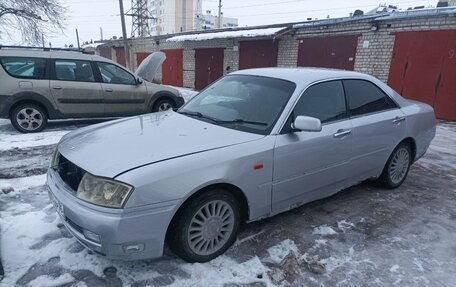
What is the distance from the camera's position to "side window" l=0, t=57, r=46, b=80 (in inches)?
266

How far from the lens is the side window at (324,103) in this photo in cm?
323

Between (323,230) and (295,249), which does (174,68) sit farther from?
(295,249)

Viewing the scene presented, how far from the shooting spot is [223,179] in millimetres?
2564

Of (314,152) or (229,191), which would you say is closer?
(229,191)

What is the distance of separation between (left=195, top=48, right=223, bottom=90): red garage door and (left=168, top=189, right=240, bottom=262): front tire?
48.9 ft

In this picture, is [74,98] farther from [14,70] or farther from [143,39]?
[143,39]

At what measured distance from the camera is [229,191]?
8.98 ft

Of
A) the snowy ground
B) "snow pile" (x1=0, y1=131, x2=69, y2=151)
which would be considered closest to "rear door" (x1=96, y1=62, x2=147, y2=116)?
"snow pile" (x1=0, y1=131, x2=69, y2=151)

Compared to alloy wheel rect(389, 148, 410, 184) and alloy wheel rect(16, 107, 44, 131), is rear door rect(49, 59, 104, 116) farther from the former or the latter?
alloy wheel rect(389, 148, 410, 184)

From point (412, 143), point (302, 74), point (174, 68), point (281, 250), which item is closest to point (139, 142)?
point (281, 250)

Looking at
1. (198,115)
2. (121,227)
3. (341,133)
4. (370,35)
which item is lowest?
(121,227)

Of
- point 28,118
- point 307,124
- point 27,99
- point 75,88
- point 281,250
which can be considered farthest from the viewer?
point 75,88

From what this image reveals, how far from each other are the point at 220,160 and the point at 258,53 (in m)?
13.4

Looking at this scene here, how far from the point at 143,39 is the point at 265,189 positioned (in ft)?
78.5
